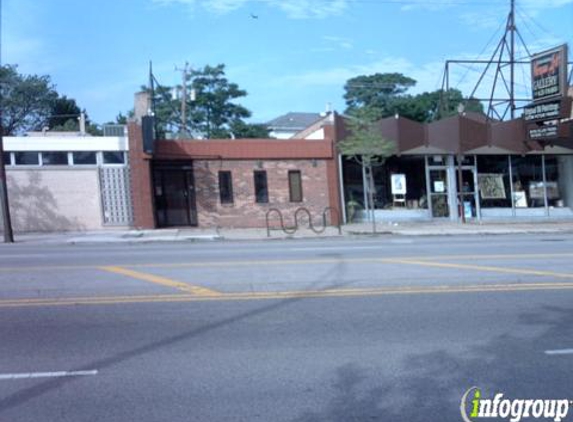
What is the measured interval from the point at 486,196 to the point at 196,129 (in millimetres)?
33049

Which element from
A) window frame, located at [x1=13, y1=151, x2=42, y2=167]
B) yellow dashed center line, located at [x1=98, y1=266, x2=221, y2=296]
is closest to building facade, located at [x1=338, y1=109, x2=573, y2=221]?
window frame, located at [x1=13, y1=151, x2=42, y2=167]

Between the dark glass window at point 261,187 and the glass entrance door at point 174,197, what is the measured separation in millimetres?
2606

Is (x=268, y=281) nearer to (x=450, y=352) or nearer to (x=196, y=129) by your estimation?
(x=450, y=352)

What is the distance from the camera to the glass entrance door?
922 inches

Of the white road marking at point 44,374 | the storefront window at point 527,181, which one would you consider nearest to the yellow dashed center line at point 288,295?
the white road marking at point 44,374

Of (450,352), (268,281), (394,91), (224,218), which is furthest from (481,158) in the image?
(394,91)

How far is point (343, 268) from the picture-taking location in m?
11.1

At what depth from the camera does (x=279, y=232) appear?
863 inches

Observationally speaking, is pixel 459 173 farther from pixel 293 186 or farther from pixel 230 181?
pixel 230 181

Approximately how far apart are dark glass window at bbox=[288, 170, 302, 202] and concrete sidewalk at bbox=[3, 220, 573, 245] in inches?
73.7

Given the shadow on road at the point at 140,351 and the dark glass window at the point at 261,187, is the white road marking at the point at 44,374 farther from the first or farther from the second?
the dark glass window at the point at 261,187

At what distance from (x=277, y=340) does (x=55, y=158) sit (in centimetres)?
1888

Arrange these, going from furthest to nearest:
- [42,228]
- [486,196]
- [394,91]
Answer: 1. [394,91]
2. [486,196]
3. [42,228]

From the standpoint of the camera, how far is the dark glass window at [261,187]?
24188 mm
